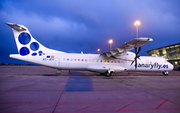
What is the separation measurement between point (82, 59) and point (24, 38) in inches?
303

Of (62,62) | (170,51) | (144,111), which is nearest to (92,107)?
(144,111)

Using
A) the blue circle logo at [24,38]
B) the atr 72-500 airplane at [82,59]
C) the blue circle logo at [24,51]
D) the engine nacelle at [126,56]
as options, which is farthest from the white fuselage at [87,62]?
the blue circle logo at [24,38]

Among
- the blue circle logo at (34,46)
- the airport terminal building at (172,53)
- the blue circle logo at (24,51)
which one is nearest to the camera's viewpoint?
the blue circle logo at (24,51)

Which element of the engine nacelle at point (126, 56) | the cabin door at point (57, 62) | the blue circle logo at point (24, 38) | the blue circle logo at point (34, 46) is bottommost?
the cabin door at point (57, 62)

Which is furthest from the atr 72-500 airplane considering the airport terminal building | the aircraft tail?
the airport terminal building

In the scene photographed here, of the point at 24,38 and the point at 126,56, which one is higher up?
the point at 24,38

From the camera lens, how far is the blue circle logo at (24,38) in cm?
1321

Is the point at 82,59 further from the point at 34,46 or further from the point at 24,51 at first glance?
the point at 24,51

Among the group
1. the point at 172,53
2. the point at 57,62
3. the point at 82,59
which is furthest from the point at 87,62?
the point at 172,53

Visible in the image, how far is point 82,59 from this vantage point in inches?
589

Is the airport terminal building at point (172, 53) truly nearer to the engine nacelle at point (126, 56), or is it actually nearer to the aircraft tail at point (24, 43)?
the engine nacelle at point (126, 56)

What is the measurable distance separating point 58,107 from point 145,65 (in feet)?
52.0

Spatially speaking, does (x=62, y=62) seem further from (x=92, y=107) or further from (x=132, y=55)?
(x=92, y=107)

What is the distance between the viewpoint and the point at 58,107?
3863 millimetres
